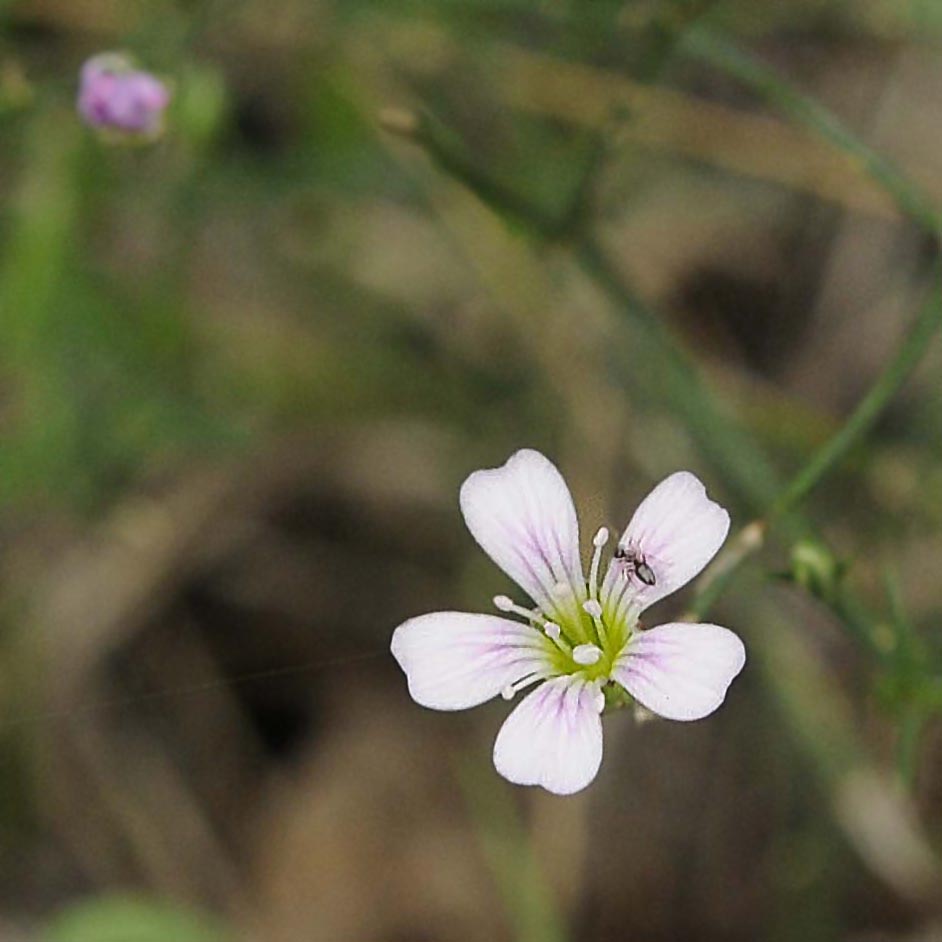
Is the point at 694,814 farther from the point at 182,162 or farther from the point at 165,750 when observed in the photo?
the point at 182,162

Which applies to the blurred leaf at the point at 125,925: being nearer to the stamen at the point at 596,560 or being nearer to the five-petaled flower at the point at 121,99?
the stamen at the point at 596,560

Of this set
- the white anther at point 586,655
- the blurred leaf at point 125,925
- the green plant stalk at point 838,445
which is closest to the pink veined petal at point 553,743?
the white anther at point 586,655

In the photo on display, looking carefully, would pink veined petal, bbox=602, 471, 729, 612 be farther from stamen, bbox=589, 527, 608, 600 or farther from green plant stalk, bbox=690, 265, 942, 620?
green plant stalk, bbox=690, 265, 942, 620

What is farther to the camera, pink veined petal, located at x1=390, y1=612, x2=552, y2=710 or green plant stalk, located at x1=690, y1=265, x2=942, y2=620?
green plant stalk, located at x1=690, y1=265, x2=942, y2=620

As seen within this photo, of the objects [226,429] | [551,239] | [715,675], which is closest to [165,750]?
[226,429]

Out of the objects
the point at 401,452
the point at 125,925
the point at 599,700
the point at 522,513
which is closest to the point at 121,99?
the point at 522,513

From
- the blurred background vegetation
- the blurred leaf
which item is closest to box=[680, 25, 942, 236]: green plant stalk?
the blurred background vegetation
